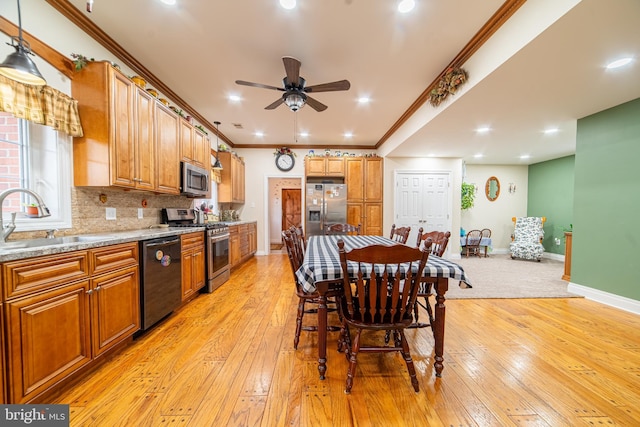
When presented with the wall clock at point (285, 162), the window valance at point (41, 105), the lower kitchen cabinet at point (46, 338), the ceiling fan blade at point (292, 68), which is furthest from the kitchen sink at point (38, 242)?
the wall clock at point (285, 162)

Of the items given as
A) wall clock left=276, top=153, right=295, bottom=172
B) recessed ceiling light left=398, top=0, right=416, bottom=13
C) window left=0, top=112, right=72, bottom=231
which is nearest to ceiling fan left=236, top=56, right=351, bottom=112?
recessed ceiling light left=398, top=0, right=416, bottom=13

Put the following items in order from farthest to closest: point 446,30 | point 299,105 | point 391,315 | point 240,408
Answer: point 299,105, point 446,30, point 391,315, point 240,408

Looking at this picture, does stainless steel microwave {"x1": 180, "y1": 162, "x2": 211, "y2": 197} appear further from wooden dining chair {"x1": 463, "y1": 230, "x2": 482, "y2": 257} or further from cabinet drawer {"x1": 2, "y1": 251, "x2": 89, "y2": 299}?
wooden dining chair {"x1": 463, "y1": 230, "x2": 482, "y2": 257}

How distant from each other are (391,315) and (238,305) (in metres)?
2.05

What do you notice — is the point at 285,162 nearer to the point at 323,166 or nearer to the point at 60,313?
the point at 323,166

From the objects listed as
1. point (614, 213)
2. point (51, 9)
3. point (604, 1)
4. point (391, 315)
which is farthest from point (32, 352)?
point (614, 213)

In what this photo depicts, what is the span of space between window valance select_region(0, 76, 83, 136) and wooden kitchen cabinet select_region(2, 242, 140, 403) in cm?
108

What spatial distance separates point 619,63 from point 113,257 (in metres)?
4.53

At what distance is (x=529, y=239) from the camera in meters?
5.62

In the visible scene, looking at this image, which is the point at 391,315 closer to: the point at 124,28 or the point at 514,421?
the point at 514,421

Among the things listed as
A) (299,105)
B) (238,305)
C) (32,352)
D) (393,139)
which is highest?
(393,139)

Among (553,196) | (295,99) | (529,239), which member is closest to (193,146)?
(295,99)

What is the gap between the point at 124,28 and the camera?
2.19 meters

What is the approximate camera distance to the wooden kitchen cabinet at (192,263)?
2.71 m
